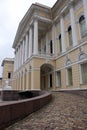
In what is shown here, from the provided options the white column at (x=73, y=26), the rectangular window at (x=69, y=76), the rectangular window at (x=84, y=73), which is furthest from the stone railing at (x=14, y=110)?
the white column at (x=73, y=26)

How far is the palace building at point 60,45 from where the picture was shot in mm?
14102

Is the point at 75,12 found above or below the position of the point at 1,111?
above

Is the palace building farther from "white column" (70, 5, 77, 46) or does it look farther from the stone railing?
the stone railing

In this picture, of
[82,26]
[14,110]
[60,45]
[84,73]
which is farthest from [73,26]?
[14,110]

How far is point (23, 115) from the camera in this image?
473cm

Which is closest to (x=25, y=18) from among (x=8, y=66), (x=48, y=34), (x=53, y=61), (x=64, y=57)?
(x=48, y=34)

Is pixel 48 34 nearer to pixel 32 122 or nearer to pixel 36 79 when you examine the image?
pixel 36 79

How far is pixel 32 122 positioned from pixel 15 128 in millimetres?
710

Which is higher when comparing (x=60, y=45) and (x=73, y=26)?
(x=73, y=26)

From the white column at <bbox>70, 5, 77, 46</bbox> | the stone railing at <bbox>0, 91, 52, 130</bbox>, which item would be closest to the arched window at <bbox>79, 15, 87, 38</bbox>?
the white column at <bbox>70, 5, 77, 46</bbox>

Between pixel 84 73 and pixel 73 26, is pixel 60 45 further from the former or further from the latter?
pixel 84 73

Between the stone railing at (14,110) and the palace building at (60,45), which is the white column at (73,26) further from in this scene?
the stone railing at (14,110)

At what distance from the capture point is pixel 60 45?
1912 cm

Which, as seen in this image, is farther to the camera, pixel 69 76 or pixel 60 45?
pixel 60 45
